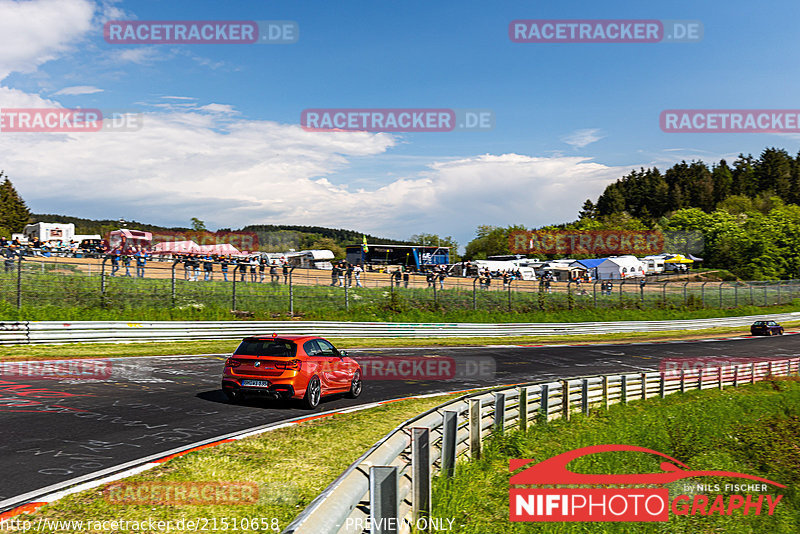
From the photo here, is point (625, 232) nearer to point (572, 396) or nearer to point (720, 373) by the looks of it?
point (720, 373)

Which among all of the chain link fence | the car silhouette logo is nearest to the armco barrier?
the chain link fence

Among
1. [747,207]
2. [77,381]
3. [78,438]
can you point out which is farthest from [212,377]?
[747,207]

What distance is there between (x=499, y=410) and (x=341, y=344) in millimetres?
17873

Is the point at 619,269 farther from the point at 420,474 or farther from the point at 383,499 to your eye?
the point at 383,499

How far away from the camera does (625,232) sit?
439 ft

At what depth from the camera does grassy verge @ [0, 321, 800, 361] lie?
19391 millimetres

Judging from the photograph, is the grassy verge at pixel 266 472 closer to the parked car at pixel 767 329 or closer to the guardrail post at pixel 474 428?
the guardrail post at pixel 474 428

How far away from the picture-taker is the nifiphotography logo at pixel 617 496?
25.9ft

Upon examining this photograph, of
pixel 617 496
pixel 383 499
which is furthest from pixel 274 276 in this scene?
pixel 383 499

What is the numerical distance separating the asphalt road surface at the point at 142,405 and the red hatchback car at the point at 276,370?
14.8 inches

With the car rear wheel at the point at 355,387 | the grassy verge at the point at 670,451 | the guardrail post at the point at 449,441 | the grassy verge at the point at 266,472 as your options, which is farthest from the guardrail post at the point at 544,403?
the guardrail post at the point at 449,441

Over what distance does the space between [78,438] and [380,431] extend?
181 inches

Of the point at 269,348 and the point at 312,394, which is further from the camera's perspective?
the point at 312,394

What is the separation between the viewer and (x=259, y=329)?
27.3 metres
